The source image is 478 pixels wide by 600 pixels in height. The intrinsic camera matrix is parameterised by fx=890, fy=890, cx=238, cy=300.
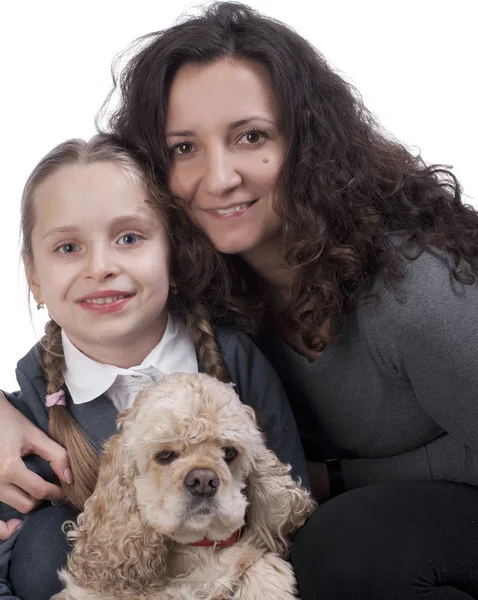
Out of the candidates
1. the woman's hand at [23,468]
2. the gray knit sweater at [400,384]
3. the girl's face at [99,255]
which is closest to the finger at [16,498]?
the woman's hand at [23,468]

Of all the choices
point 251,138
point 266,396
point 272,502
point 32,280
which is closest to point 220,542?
point 272,502

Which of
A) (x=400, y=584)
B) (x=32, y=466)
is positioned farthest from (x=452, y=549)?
(x=32, y=466)

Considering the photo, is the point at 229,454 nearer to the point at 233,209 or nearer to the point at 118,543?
the point at 118,543

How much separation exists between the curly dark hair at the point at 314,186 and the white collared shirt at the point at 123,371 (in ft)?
0.66

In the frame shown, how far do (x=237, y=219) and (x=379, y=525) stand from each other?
2.56 ft

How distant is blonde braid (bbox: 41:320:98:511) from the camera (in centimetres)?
201

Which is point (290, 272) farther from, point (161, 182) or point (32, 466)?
point (32, 466)

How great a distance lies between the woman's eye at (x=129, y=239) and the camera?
80.0 inches

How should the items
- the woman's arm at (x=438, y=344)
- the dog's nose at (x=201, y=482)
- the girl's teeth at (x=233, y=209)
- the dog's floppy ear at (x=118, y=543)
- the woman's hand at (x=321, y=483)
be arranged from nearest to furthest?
the dog's nose at (x=201, y=482), the dog's floppy ear at (x=118, y=543), the woman's arm at (x=438, y=344), the girl's teeth at (x=233, y=209), the woman's hand at (x=321, y=483)

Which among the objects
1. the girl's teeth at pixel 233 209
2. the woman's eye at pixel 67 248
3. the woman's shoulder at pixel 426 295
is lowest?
the woman's shoulder at pixel 426 295

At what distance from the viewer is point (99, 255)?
197 cm

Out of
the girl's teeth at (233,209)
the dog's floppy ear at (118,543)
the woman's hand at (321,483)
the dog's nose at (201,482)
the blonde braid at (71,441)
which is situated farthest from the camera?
the woman's hand at (321,483)

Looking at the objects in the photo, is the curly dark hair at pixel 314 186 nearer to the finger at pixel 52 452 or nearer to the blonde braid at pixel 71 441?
the blonde braid at pixel 71 441

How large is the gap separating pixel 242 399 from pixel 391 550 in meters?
0.51
